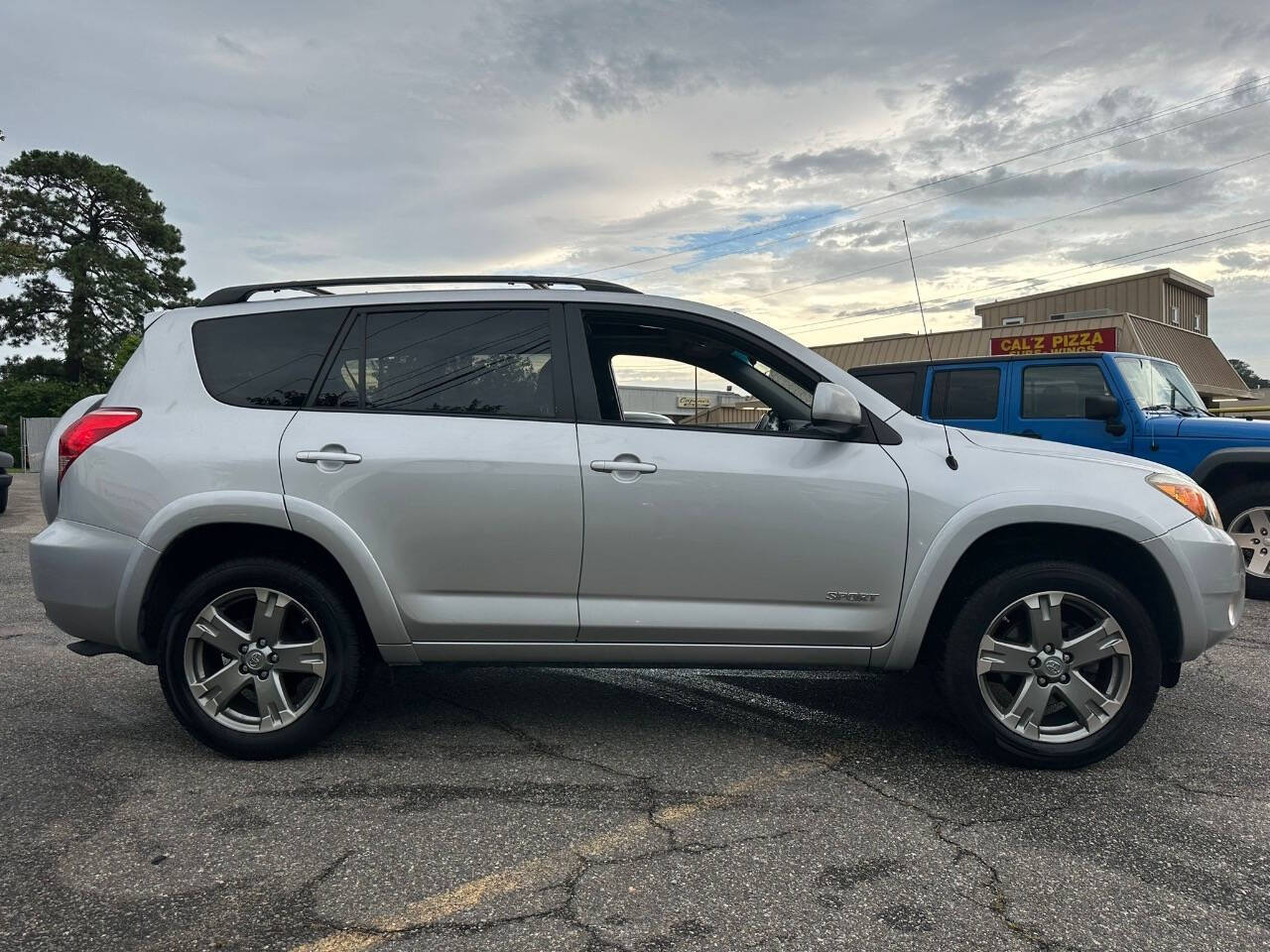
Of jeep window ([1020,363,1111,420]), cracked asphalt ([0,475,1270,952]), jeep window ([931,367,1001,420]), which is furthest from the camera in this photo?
jeep window ([931,367,1001,420])

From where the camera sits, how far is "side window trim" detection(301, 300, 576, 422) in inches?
145

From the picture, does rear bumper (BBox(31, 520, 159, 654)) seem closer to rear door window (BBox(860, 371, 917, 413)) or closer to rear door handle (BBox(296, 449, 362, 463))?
rear door handle (BBox(296, 449, 362, 463))

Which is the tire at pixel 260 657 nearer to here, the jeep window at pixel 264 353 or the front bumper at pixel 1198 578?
the jeep window at pixel 264 353

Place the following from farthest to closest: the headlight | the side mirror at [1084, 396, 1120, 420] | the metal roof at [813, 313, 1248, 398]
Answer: the metal roof at [813, 313, 1248, 398] → the side mirror at [1084, 396, 1120, 420] → the headlight

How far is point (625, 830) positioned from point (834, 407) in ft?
5.38

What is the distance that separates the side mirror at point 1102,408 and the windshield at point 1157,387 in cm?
28

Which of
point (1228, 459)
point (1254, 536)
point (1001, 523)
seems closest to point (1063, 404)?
point (1228, 459)

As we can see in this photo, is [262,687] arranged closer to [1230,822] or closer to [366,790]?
[366,790]

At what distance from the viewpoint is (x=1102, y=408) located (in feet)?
24.5

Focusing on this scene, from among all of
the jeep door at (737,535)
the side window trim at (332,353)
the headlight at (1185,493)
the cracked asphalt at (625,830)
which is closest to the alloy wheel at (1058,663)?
the cracked asphalt at (625,830)

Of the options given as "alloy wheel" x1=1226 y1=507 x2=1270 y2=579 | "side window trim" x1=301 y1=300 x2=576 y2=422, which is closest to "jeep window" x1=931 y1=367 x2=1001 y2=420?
"alloy wheel" x1=1226 y1=507 x2=1270 y2=579

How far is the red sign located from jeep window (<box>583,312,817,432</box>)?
19.7 m

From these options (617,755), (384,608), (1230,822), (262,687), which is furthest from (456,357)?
(1230,822)

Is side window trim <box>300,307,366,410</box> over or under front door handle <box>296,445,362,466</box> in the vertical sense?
over
